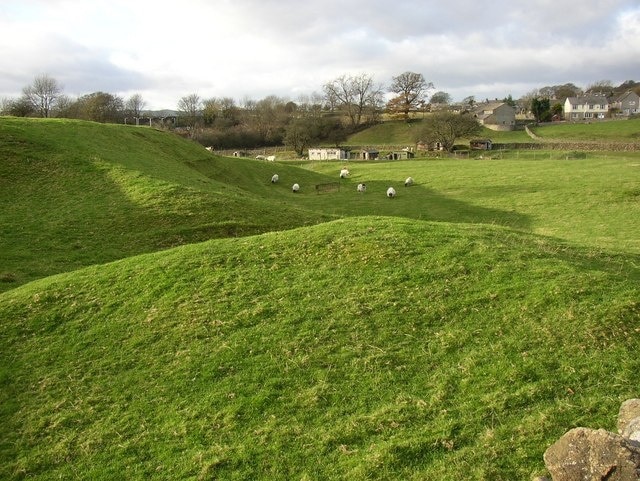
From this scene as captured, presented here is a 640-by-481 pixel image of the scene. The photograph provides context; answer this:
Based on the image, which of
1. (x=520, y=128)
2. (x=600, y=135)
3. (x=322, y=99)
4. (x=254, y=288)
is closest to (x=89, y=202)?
(x=254, y=288)

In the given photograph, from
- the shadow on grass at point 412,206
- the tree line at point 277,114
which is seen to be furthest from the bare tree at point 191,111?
the shadow on grass at point 412,206

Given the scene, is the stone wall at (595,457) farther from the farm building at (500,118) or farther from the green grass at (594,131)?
the farm building at (500,118)

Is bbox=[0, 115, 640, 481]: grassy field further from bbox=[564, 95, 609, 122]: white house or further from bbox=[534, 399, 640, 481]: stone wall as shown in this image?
bbox=[564, 95, 609, 122]: white house

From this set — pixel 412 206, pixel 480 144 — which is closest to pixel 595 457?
pixel 412 206

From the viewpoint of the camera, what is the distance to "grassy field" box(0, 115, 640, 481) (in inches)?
319

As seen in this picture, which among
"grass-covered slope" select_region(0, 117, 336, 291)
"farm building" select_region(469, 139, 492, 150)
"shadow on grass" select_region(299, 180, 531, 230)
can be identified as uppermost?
"farm building" select_region(469, 139, 492, 150)

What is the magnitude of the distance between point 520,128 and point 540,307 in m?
127

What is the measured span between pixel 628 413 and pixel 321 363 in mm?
5233

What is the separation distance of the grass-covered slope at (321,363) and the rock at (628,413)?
2.03 feet

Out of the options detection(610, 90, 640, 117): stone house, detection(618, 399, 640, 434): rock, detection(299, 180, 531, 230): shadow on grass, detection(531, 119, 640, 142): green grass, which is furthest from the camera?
detection(610, 90, 640, 117): stone house

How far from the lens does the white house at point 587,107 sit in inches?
5536

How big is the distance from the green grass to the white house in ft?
75.9

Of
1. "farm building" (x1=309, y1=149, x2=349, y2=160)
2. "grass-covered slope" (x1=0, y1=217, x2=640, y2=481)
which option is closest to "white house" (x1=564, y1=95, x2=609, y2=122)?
"farm building" (x1=309, y1=149, x2=349, y2=160)

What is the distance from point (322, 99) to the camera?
168 meters
